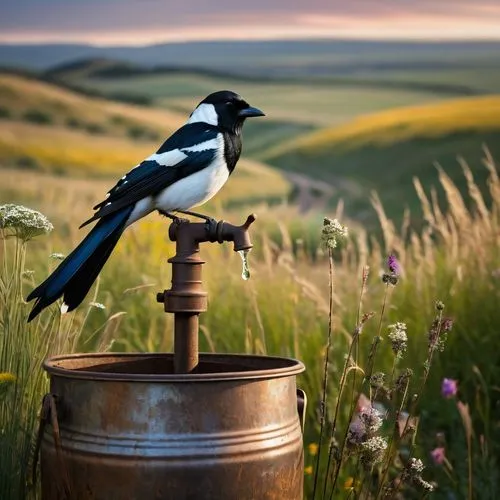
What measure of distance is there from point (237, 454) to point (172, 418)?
0.17 m

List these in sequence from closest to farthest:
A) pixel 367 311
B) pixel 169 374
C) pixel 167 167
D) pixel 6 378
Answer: pixel 169 374 → pixel 6 378 → pixel 167 167 → pixel 367 311

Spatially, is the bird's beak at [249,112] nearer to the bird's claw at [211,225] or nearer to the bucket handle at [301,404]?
the bird's claw at [211,225]

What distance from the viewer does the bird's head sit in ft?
9.63

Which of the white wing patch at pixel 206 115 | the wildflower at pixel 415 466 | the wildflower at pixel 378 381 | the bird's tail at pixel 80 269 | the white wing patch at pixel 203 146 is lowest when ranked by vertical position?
the wildflower at pixel 415 466

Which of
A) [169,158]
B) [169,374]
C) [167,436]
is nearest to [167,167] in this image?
[169,158]

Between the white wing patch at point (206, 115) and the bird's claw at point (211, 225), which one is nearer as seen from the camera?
the bird's claw at point (211, 225)

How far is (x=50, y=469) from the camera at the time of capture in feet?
7.96

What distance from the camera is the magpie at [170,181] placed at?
2.67m

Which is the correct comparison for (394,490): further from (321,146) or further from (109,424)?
(321,146)

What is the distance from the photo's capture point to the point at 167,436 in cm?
227

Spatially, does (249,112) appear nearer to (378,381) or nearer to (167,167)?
(167,167)

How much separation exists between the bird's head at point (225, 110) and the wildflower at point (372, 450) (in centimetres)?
98

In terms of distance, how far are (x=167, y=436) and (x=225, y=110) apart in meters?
1.06

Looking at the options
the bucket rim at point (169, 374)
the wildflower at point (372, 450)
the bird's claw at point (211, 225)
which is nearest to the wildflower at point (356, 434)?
the wildflower at point (372, 450)
